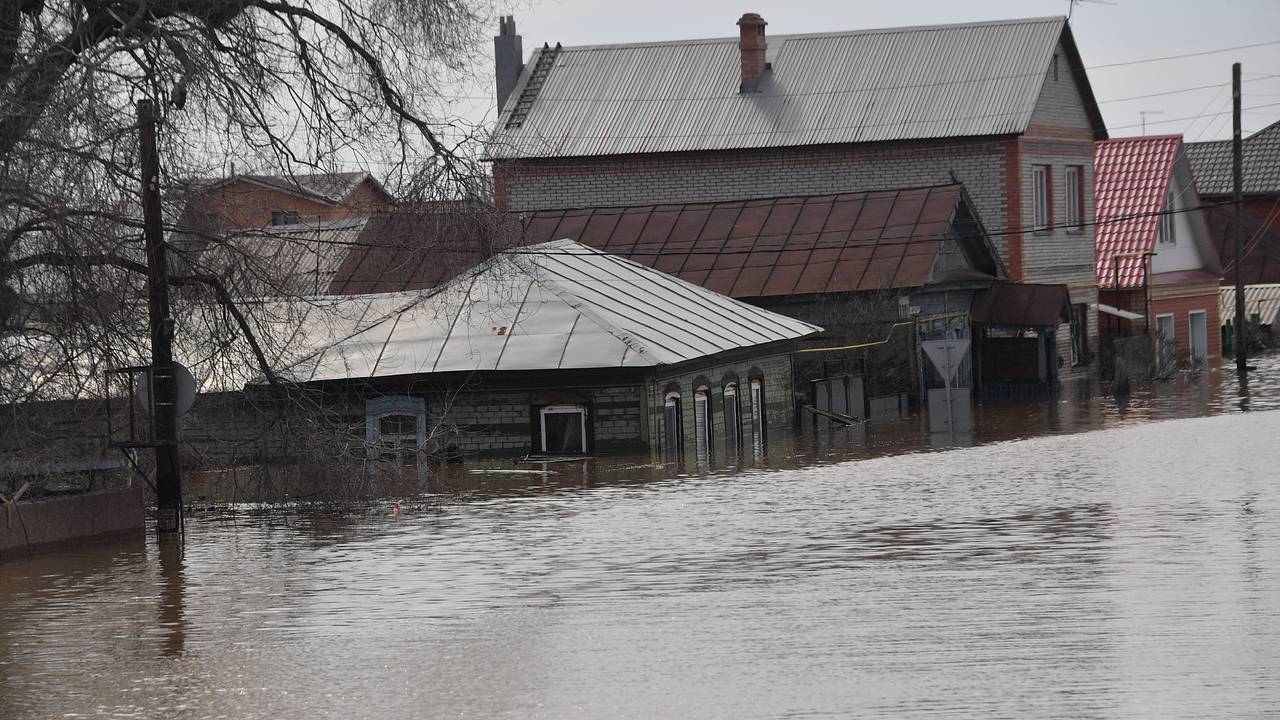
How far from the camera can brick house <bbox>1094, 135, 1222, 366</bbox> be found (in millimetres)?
54344

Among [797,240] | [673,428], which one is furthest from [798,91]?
[673,428]

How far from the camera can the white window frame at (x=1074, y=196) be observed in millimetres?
50750

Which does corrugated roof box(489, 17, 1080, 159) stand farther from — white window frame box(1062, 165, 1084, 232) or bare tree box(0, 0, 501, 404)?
bare tree box(0, 0, 501, 404)

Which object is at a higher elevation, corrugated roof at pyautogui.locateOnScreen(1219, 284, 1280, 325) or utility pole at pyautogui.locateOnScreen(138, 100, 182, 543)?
corrugated roof at pyautogui.locateOnScreen(1219, 284, 1280, 325)

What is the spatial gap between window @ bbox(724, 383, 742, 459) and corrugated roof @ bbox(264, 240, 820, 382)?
3.44ft

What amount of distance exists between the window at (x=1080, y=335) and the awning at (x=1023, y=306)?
527 cm

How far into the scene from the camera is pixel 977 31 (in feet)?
169

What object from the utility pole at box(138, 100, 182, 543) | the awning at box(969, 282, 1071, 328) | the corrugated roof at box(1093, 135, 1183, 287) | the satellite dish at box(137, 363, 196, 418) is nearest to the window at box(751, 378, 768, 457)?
the awning at box(969, 282, 1071, 328)

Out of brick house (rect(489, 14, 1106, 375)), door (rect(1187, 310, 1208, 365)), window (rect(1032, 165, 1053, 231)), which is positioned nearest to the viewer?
brick house (rect(489, 14, 1106, 375))

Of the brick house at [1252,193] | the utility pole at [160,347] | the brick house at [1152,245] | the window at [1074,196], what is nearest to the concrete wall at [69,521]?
the utility pole at [160,347]

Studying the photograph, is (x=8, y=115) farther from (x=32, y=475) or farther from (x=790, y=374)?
(x=790, y=374)

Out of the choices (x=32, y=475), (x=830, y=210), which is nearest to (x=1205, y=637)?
(x=32, y=475)

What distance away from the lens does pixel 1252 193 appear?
75.9 metres

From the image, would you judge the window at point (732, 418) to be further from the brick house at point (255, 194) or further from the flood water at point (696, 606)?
the brick house at point (255, 194)
